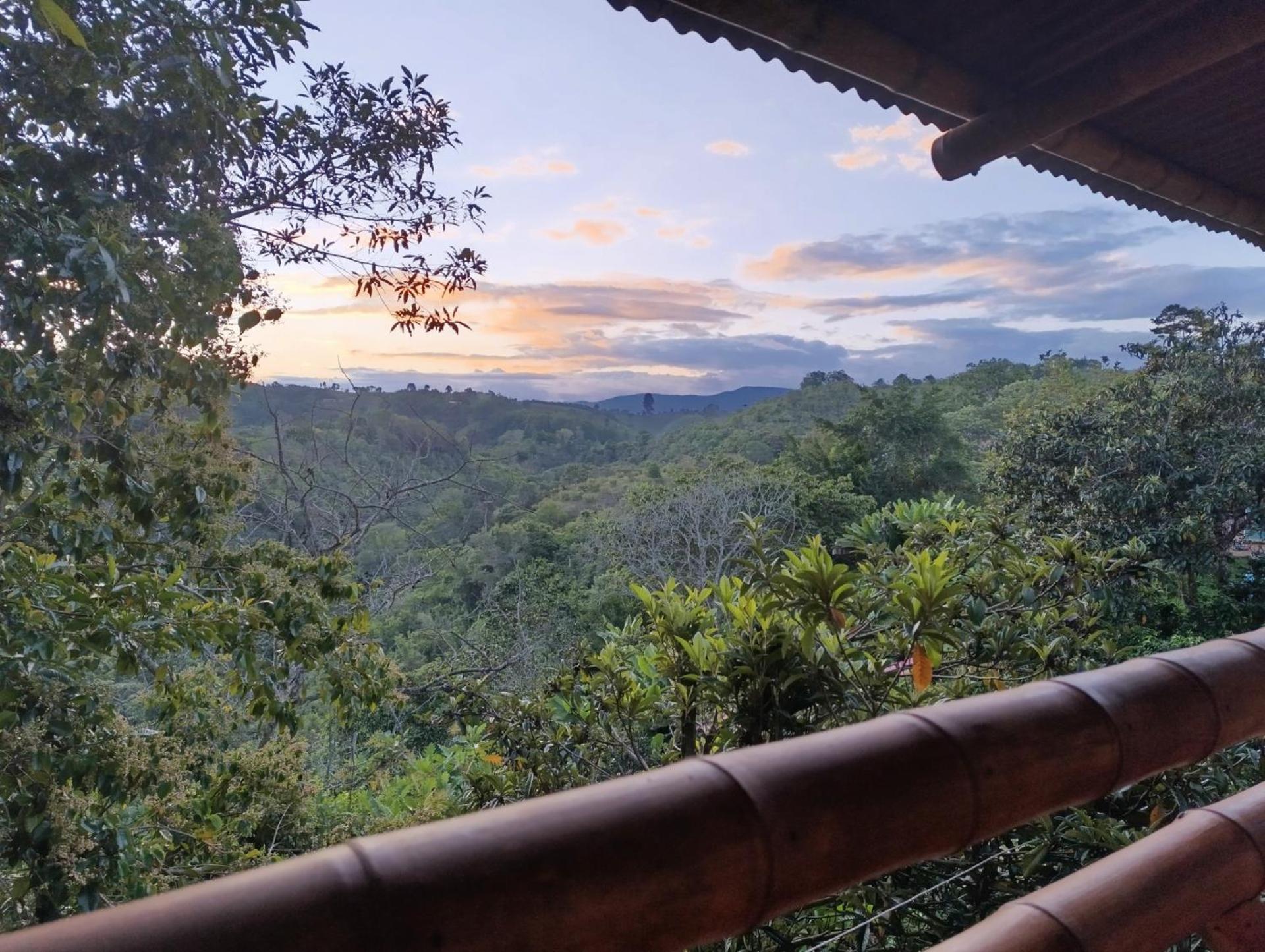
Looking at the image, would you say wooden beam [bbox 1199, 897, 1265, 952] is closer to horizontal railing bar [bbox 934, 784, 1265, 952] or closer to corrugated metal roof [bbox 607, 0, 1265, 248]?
horizontal railing bar [bbox 934, 784, 1265, 952]

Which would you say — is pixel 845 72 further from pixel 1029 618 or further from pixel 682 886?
pixel 682 886

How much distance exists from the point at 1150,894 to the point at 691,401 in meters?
9.48

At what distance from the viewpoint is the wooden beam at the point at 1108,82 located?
1.30 meters

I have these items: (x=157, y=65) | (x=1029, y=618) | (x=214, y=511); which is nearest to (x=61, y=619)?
(x=214, y=511)

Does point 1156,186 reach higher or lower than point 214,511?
higher

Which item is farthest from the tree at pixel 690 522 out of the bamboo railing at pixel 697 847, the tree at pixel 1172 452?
the bamboo railing at pixel 697 847

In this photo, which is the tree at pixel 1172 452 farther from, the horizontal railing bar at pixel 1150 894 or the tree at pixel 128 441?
the horizontal railing bar at pixel 1150 894

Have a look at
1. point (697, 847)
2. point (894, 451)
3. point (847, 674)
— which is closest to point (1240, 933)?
point (697, 847)

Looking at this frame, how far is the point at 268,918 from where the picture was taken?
282 mm

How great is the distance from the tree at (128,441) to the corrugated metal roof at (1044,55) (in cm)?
107

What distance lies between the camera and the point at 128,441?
1.61 meters

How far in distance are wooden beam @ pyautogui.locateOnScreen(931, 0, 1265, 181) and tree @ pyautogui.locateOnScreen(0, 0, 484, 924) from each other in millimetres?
1449

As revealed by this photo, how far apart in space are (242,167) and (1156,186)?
2.24 m

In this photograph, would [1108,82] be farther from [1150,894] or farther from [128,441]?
[128,441]
